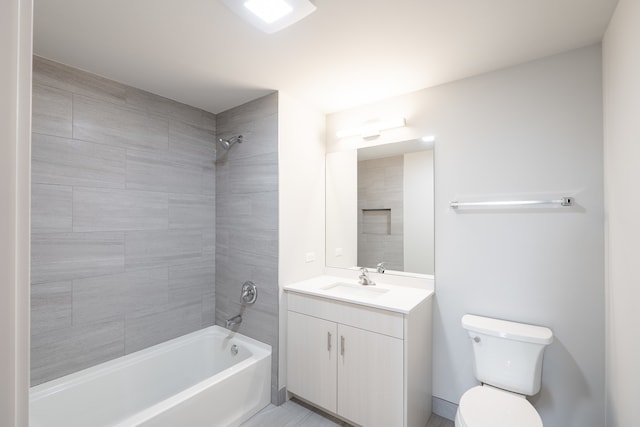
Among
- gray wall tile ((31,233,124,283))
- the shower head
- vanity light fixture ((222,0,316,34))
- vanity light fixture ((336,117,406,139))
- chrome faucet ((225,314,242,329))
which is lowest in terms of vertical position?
chrome faucet ((225,314,242,329))

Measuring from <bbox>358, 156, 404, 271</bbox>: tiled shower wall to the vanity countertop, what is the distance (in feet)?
0.72

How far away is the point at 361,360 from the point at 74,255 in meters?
1.99

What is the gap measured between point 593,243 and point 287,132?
2.09 m

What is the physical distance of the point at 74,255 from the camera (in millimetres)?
1915

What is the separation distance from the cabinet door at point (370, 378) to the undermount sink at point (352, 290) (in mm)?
349

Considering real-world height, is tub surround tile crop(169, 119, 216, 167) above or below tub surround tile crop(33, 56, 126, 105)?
below

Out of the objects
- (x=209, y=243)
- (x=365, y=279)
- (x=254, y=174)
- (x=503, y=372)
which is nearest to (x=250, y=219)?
(x=254, y=174)

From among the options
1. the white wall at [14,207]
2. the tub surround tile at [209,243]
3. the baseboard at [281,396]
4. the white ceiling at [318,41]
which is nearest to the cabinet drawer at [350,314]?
the baseboard at [281,396]

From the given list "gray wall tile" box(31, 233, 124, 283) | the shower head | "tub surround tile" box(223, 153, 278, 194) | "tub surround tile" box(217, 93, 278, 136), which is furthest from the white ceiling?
"gray wall tile" box(31, 233, 124, 283)

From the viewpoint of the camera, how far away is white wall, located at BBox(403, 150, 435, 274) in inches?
86.2

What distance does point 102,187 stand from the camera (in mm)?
2047

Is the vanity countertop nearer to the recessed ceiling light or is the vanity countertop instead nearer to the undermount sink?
the undermount sink

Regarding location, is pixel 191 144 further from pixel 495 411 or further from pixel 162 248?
pixel 495 411

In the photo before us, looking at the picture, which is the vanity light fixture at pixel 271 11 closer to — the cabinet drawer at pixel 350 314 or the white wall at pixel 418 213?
the white wall at pixel 418 213
